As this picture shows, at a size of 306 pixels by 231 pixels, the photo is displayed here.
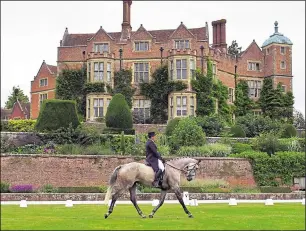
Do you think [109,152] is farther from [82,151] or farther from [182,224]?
[182,224]

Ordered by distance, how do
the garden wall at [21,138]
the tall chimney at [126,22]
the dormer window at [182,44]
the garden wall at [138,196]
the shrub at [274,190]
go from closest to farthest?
the garden wall at [138,196], the shrub at [274,190], the garden wall at [21,138], the dormer window at [182,44], the tall chimney at [126,22]

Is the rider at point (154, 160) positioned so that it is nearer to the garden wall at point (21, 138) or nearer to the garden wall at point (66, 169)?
the garden wall at point (66, 169)

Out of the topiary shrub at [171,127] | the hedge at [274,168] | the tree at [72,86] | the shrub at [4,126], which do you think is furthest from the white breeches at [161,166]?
the tree at [72,86]

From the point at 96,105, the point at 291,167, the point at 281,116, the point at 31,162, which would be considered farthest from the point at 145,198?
the point at 281,116

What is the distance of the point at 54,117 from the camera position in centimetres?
3919

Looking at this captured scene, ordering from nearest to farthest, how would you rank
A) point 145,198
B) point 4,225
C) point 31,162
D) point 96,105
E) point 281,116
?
point 4,225 < point 145,198 < point 31,162 < point 96,105 < point 281,116

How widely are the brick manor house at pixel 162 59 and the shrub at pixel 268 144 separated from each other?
1006 centimetres

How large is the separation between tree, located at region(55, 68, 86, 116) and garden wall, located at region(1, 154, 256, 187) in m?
16.0

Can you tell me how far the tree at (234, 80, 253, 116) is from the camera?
183 ft

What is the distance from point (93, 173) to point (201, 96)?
17628 millimetres

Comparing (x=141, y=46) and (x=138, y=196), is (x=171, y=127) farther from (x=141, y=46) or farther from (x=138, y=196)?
(x=138, y=196)

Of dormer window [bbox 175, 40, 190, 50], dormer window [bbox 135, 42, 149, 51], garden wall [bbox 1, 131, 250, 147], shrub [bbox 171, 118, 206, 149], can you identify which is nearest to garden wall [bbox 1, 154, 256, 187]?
shrub [bbox 171, 118, 206, 149]

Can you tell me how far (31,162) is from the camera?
113 ft

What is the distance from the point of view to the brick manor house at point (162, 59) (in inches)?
1978
